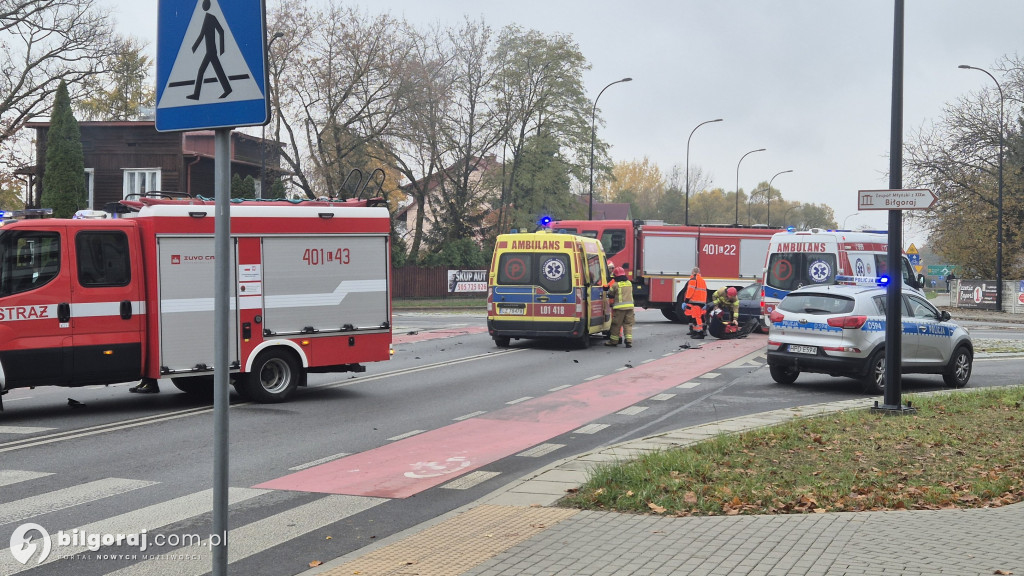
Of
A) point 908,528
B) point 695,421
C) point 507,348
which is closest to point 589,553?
point 908,528

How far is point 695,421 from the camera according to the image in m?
11.8

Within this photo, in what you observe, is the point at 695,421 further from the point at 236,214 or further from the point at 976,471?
the point at 236,214

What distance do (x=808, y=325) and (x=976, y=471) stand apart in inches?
277

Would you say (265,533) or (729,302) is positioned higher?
(729,302)

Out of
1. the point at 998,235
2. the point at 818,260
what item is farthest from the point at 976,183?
the point at 818,260

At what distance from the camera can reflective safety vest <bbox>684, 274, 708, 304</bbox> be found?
23953 millimetres

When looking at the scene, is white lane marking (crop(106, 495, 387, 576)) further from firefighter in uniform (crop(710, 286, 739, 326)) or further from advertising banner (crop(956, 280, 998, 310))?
advertising banner (crop(956, 280, 998, 310))

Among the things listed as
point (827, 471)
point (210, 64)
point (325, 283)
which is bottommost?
point (827, 471)

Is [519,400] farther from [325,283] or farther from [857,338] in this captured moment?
[857,338]

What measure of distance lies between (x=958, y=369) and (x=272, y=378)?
1083 cm

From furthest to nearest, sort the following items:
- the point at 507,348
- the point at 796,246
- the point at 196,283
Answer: the point at 796,246, the point at 507,348, the point at 196,283

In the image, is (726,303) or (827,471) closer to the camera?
(827,471)

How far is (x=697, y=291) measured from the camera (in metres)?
24.1

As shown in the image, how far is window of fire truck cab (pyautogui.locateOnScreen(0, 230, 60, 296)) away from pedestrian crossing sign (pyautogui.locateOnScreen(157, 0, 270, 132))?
8462mm
